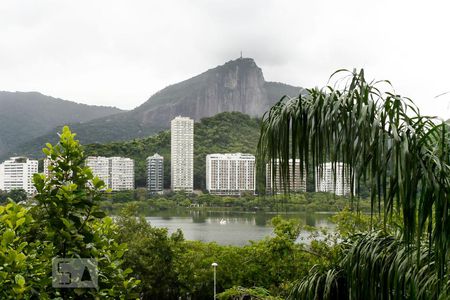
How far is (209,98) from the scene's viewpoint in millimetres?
100312

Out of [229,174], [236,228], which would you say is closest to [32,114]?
[229,174]

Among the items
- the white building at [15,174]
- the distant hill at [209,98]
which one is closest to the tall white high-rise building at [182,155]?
the white building at [15,174]

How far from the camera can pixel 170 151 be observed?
2298 inches

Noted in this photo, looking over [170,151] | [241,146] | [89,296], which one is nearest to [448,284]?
[89,296]

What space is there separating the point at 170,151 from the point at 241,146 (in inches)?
416

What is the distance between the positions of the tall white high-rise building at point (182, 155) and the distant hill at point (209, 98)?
20468 millimetres

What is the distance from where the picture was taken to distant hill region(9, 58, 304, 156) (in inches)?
3331

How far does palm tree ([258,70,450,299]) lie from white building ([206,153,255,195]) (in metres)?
44.0

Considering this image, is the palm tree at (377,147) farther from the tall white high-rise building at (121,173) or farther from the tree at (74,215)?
the tall white high-rise building at (121,173)

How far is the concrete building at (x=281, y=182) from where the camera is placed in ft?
5.45

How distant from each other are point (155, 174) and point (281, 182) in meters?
49.4

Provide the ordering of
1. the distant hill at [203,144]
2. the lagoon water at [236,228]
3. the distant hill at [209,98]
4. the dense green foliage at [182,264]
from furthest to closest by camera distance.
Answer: the distant hill at [209,98], the distant hill at [203,144], the lagoon water at [236,228], the dense green foliage at [182,264]

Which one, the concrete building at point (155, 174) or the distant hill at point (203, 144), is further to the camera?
the distant hill at point (203, 144)

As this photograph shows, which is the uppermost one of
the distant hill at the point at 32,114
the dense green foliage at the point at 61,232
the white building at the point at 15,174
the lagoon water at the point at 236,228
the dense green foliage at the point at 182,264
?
the distant hill at the point at 32,114
